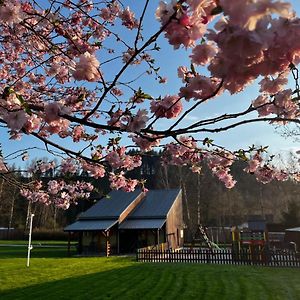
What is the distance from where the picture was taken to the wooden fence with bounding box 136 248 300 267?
16.1 metres

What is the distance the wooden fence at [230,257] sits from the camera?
1608cm

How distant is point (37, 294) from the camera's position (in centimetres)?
949

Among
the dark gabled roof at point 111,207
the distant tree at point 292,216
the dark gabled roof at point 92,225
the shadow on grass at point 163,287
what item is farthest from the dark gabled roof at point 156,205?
the distant tree at point 292,216

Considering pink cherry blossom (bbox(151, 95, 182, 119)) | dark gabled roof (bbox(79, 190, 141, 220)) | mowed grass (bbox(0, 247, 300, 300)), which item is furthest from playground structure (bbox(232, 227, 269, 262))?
pink cherry blossom (bbox(151, 95, 182, 119))

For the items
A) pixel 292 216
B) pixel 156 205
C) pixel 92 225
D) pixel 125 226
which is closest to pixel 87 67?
pixel 92 225

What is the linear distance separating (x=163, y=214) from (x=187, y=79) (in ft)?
81.6

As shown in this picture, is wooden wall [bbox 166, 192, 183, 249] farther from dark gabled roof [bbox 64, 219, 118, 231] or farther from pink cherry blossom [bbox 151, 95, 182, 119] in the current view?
pink cherry blossom [bbox 151, 95, 182, 119]

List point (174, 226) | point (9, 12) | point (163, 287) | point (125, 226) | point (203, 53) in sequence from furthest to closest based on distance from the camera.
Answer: point (174, 226) → point (125, 226) → point (163, 287) → point (9, 12) → point (203, 53)

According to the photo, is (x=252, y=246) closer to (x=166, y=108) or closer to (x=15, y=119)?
(x=166, y=108)

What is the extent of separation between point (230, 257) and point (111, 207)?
12.6 metres

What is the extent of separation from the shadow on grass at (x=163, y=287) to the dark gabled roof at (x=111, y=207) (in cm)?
1378

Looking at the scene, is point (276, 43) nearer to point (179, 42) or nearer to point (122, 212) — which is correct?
point (179, 42)

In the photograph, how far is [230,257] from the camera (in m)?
18.1

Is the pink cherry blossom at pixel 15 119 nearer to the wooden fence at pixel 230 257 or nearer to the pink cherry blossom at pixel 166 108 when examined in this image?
the pink cherry blossom at pixel 166 108
